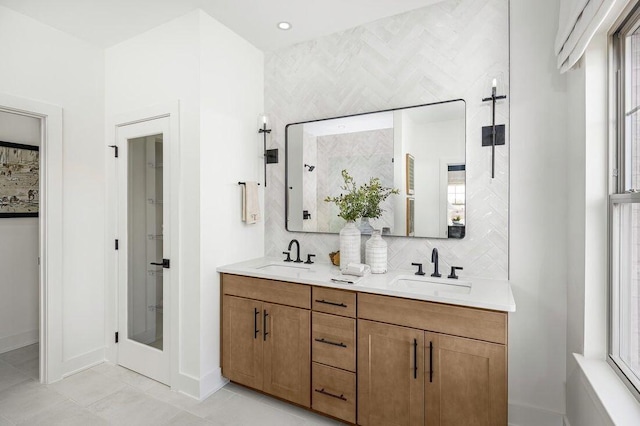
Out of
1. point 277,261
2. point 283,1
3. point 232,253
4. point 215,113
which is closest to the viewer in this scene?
point 283,1

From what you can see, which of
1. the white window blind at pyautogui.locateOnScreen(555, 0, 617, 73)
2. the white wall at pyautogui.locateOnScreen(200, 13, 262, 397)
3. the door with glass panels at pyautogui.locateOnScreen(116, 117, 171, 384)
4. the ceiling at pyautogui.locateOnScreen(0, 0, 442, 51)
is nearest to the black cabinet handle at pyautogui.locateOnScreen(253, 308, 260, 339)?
the white wall at pyautogui.locateOnScreen(200, 13, 262, 397)

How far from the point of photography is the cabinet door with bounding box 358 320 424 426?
5.96 ft

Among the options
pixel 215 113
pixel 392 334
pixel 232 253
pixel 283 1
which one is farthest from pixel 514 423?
pixel 283 1

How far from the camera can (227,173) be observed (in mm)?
2686

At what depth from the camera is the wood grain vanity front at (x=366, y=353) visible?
5.50 feet

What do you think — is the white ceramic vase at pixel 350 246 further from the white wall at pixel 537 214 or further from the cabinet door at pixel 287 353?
the white wall at pixel 537 214

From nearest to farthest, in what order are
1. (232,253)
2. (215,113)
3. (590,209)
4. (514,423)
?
(590,209)
(514,423)
(215,113)
(232,253)

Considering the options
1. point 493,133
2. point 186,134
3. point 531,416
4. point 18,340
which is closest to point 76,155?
point 186,134

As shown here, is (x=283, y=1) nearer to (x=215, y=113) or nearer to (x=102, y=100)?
(x=215, y=113)

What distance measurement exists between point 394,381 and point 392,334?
27cm

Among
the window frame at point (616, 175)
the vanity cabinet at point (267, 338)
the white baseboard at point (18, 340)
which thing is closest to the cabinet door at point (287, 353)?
the vanity cabinet at point (267, 338)

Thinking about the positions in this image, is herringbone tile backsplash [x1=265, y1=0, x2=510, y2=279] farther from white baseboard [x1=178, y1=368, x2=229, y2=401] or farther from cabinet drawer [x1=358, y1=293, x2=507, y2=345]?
white baseboard [x1=178, y1=368, x2=229, y2=401]

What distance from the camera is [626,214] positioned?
1.50 m

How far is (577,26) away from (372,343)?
6.22 ft
